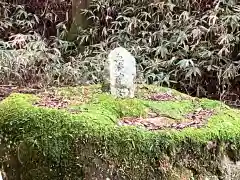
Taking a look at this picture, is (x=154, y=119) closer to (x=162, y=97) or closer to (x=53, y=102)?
(x=162, y=97)

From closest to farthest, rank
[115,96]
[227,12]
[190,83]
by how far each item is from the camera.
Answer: [115,96] → [190,83] → [227,12]

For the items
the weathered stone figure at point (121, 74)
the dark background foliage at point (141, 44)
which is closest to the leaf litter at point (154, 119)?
the weathered stone figure at point (121, 74)

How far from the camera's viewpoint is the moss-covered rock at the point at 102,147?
8.36 feet

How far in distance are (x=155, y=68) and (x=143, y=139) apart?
334cm

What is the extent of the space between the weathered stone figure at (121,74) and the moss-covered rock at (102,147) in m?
0.44

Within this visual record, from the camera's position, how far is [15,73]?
568 cm

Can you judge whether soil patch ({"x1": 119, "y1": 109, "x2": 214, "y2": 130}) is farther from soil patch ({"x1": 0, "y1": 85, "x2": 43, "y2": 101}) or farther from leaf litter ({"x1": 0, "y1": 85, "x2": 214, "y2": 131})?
soil patch ({"x1": 0, "y1": 85, "x2": 43, "y2": 101})

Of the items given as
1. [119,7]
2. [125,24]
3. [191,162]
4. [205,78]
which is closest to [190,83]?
[205,78]

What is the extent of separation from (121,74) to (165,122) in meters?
0.63

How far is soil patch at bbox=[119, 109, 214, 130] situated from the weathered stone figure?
42 cm

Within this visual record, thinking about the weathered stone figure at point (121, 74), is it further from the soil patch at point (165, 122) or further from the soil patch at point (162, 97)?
the soil patch at point (165, 122)

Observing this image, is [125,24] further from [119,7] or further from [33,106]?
[33,106]

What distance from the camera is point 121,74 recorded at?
3301 mm

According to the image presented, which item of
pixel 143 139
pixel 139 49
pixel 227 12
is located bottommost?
pixel 143 139
